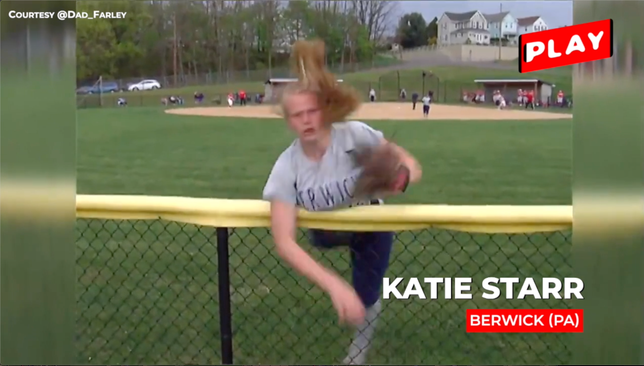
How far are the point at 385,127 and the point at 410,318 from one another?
0.65 meters

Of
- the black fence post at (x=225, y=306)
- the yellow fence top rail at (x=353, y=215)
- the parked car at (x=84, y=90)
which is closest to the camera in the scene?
the yellow fence top rail at (x=353, y=215)

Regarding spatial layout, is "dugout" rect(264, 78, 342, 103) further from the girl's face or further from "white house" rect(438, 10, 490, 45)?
"white house" rect(438, 10, 490, 45)

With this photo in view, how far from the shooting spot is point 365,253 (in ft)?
6.31

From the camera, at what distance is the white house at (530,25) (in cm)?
178

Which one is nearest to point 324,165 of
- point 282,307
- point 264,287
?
point 282,307

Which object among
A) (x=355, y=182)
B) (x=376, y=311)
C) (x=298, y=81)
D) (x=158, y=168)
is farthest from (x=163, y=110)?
(x=158, y=168)

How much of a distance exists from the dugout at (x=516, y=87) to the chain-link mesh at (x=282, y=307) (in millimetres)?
419

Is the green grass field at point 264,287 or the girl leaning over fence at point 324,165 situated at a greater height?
the girl leaning over fence at point 324,165

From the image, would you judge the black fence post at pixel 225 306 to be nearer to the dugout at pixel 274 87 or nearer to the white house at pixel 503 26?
the dugout at pixel 274 87

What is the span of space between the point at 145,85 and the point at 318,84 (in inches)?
18.6

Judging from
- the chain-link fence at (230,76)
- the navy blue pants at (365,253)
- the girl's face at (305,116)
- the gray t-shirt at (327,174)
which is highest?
the chain-link fence at (230,76)

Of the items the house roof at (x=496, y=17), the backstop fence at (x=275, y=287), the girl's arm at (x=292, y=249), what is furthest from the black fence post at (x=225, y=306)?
the house roof at (x=496, y=17)

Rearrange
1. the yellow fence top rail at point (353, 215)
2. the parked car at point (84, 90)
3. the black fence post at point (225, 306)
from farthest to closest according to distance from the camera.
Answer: the black fence post at point (225, 306)
the parked car at point (84, 90)
the yellow fence top rail at point (353, 215)

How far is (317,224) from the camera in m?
1.83
